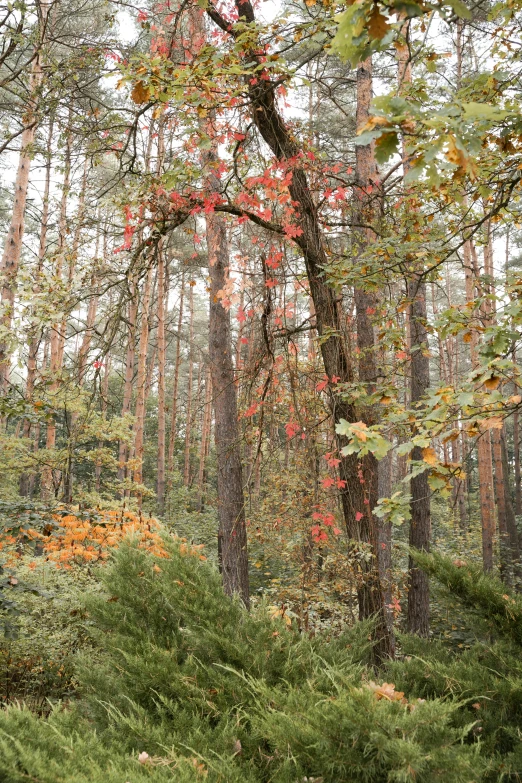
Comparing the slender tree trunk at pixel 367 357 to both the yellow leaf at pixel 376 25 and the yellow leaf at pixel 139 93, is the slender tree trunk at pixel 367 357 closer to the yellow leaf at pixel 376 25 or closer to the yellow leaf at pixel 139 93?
the yellow leaf at pixel 139 93

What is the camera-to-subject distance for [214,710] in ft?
6.70

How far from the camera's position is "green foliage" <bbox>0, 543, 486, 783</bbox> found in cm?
150

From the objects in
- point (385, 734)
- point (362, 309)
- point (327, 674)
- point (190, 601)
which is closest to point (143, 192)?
point (362, 309)

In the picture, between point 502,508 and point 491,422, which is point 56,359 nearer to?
point 491,422

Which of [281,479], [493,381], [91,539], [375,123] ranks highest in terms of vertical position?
[375,123]

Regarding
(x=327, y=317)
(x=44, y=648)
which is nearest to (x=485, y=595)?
(x=327, y=317)

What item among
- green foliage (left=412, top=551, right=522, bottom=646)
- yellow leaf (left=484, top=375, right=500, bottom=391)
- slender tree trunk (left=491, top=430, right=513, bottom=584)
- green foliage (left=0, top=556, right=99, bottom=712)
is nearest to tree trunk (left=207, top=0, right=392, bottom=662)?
green foliage (left=412, top=551, right=522, bottom=646)

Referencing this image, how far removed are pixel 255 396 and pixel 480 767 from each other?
274 centimetres

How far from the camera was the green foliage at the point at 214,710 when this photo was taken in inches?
59.1

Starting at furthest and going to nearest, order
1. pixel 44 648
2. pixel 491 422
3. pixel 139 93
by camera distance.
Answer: pixel 44 648, pixel 139 93, pixel 491 422

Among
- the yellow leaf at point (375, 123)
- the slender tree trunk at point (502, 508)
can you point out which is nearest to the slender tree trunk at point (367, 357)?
the yellow leaf at point (375, 123)

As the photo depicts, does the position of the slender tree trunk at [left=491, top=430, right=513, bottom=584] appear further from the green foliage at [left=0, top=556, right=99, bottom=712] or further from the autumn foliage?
the green foliage at [left=0, top=556, right=99, bottom=712]

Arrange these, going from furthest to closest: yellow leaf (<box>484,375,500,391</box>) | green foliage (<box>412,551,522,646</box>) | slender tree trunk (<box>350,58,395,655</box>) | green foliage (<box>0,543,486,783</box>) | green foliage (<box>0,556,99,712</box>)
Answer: green foliage (<box>0,556,99,712</box>)
slender tree trunk (<box>350,58,395,655</box>)
green foliage (<box>412,551,522,646</box>)
yellow leaf (<box>484,375,500,391</box>)
green foliage (<box>0,543,486,783</box>)

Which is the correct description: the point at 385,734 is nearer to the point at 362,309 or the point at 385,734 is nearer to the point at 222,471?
the point at 362,309
